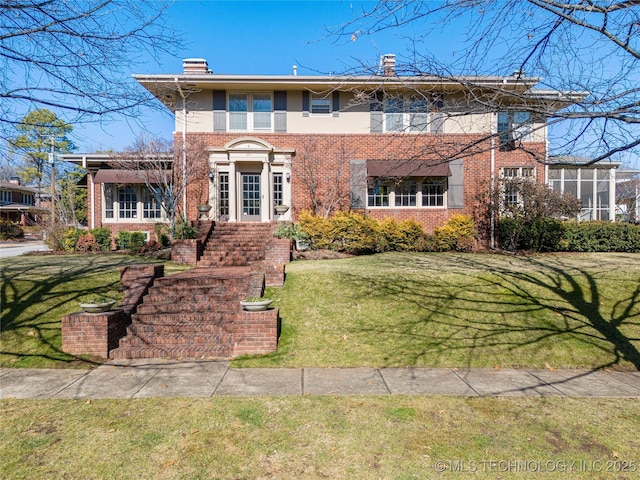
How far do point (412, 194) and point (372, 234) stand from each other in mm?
3765

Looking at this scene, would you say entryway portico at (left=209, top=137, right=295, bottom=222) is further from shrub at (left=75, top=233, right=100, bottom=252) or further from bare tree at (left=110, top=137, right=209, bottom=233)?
shrub at (left=75, top=233, right=100, bottom=252)

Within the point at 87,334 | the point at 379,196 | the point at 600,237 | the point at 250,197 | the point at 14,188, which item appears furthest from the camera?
the point at 14,188

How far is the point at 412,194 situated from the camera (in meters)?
15.6

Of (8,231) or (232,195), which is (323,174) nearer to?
(232,195)

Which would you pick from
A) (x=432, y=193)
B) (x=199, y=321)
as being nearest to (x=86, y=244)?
(x=199, y=321)

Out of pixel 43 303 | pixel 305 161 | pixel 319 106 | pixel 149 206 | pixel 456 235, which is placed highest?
pixel 319 106

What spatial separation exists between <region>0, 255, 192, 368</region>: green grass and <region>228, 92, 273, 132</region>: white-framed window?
758cm

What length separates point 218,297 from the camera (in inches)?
290

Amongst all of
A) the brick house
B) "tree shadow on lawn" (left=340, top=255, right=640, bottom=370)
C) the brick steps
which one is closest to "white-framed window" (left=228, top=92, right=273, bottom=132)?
the brick house

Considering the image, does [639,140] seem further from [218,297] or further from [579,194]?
[579,194]

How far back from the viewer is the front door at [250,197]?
15.3 meters

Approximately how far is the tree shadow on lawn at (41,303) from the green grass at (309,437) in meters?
1.93

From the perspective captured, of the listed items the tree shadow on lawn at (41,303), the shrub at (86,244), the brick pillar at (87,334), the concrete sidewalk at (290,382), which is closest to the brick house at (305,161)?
the shrub at (86,244)

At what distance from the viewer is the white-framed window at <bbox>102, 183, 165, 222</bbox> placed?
54.5ft
